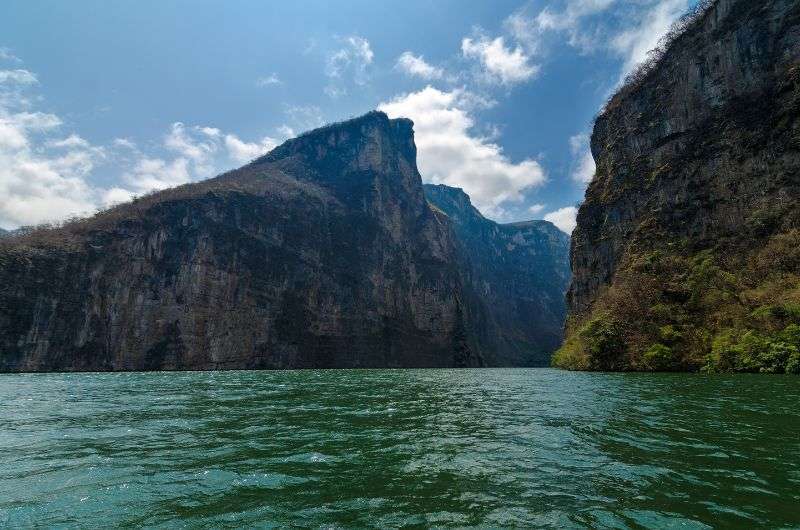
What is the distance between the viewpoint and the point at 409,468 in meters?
12.2

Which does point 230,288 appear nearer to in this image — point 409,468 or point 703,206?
point 703,206

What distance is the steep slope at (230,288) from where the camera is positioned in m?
117

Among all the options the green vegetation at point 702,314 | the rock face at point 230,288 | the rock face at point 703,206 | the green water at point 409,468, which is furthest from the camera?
the rock face at point 230,288

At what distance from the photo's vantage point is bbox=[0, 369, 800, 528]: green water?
29.2 feet

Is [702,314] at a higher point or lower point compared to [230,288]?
lower

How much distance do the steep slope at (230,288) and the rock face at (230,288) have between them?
375mm

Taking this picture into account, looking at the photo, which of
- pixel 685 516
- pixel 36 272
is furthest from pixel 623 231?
pixel 36 272

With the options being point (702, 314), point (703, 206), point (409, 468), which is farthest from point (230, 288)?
point (409, 468)

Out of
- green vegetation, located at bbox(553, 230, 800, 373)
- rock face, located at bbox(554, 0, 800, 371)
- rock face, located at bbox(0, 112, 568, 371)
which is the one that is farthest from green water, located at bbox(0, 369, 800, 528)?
rock face, located at bbox(0, 112, 568, 371)

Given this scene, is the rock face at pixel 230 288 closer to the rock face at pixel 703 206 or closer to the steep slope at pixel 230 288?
the steep slope at pixel 230 288

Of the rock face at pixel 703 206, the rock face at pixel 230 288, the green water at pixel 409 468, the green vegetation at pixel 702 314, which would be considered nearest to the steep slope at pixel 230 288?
the rock face at pixel 230 288

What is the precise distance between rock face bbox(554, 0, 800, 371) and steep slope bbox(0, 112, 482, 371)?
82.3 metres

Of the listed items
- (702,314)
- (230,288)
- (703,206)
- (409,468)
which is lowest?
(409,468)

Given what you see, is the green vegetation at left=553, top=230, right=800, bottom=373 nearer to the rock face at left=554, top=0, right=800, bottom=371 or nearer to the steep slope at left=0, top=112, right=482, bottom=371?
the rock face at left=554, top=0, right=800, bottom=371
